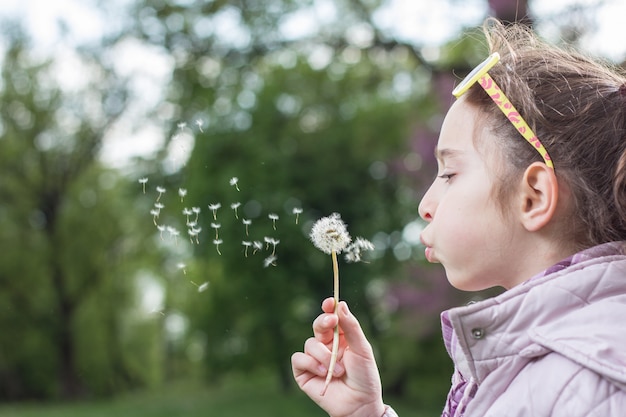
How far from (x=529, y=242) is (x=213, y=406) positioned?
5510 millimetres

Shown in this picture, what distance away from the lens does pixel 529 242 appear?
2.14ft

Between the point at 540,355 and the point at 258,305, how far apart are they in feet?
18.5

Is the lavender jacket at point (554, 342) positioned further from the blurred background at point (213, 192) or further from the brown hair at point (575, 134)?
the blurred background at point (213, 192)

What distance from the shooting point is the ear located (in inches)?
24.9

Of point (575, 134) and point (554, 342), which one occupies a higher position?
point (575, 134)

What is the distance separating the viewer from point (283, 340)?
6.38 m

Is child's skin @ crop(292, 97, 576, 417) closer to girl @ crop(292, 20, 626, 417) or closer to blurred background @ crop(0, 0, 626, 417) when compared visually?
girl @ crop(292, 20, 626, 417)

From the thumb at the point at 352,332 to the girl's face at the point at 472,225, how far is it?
0.30 feet

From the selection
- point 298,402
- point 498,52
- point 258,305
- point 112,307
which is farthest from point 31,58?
point 498,52

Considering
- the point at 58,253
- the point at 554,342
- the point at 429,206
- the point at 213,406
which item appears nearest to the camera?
the point at 554,342

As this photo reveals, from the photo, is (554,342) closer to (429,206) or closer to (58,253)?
(429,206)

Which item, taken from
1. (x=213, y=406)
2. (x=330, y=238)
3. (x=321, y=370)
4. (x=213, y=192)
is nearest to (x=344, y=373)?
(x=321, y=370)

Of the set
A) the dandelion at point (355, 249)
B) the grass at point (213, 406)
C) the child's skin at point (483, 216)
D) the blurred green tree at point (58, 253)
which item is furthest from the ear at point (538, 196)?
the blurred green tree at point (58, 253)

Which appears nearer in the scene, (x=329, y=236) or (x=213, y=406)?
(x=329, y=236)
